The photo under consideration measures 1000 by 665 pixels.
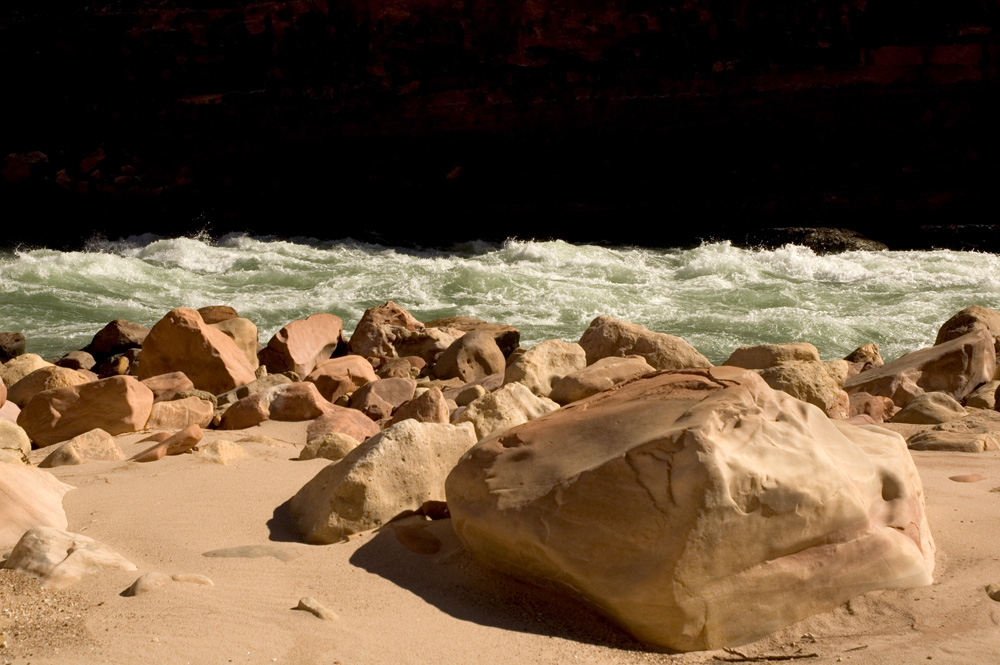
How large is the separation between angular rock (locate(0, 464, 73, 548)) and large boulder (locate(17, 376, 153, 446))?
1347 millimetres

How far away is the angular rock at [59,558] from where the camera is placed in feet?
7.46

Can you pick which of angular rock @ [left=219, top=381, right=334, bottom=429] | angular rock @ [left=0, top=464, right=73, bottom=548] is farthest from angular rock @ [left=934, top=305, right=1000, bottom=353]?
angular rock @ [left=0, top=464, right=73, bottom=548]

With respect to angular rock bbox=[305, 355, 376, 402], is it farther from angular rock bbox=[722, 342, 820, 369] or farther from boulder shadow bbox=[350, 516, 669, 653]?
boulder shadow bbox=[350, 516, 669, 653]

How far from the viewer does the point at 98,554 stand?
2398 mm

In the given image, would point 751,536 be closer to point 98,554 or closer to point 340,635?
point 340,635

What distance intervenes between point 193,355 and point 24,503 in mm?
3085

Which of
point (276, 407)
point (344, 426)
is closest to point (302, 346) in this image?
point (276, 407)

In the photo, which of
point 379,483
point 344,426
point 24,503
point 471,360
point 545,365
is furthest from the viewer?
point 471,360

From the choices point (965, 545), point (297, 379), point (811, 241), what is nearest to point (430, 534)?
point (965, 545)

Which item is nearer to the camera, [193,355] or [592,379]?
[592,379]

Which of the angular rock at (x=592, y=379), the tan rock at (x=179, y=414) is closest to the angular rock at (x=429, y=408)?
the angular rock at (x=592, y=379)

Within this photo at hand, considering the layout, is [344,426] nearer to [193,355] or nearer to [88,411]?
[88,411]

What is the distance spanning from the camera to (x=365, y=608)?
2312 mm

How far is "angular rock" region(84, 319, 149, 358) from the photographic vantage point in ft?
25.5
